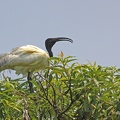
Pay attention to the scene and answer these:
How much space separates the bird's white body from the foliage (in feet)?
6.79

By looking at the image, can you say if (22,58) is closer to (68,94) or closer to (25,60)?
(25,60)

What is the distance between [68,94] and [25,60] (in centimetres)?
222

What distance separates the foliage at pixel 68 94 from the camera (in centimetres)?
451

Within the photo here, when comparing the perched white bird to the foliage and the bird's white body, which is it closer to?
the bird's white body

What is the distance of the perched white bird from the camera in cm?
696

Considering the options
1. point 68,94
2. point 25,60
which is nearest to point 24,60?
point 25,60

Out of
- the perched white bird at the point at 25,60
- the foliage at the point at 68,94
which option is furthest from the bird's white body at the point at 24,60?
the foliage at the point at 68,94

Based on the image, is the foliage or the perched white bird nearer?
the foliage

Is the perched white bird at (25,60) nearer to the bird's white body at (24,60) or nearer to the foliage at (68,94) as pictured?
the bird's white body at (24,60)

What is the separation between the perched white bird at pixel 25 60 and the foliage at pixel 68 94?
6.80 feet

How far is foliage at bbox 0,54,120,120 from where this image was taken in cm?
451

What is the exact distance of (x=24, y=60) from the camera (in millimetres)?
7031

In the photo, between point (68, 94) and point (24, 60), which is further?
point (24, 60)

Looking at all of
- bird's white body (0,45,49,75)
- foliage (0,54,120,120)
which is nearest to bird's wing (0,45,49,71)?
bird's white body (0,45,49,75)
